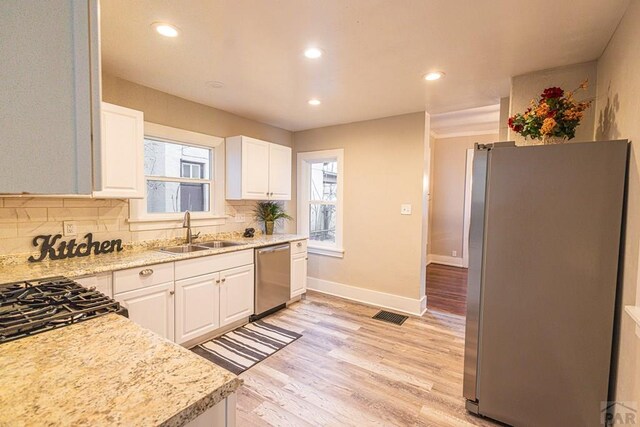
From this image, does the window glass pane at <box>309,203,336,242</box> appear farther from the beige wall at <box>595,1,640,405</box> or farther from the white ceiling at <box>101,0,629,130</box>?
the beige wall at <box>595,1,640,405</box>

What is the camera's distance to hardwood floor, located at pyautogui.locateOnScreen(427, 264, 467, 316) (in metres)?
3.90

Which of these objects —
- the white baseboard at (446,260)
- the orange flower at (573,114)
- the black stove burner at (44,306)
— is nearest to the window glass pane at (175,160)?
the black stove burner at (44,306)

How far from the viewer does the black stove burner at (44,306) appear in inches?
40.2

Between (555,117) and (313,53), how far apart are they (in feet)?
5.59

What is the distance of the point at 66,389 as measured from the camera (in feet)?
2.39

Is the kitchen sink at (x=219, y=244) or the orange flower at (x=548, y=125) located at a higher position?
the orange flower at (x=548, y=125)

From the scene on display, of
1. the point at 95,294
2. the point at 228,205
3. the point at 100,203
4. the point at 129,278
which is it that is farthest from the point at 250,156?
the point at 95,294

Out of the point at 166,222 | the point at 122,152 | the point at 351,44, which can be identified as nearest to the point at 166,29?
the point at 122,152

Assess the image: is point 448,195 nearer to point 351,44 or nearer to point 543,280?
point 543,280

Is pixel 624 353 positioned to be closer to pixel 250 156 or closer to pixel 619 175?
pixel 619 175

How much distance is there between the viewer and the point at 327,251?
436 centimetres

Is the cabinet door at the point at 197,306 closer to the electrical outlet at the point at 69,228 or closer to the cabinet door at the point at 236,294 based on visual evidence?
the cabinet door at the point at 236,294

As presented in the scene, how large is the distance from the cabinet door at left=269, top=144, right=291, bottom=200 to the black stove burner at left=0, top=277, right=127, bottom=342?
261 cm

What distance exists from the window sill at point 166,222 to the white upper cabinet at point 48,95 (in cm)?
250
